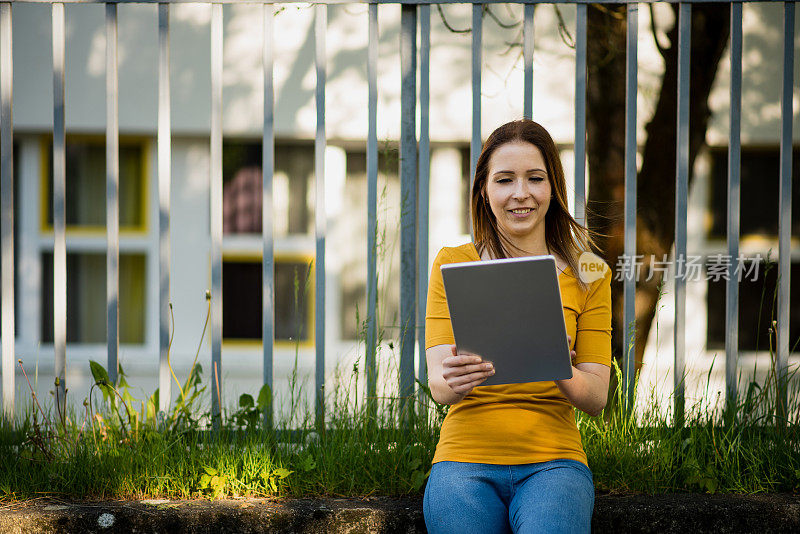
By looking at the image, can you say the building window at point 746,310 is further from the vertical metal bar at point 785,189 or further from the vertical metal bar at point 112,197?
the vertical metal bar at point 112,197

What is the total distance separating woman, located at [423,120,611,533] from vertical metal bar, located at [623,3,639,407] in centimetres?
54

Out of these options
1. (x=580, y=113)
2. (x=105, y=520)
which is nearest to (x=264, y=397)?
(x=105, y=520)

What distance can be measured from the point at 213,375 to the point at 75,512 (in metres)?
0.63

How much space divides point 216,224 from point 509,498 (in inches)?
55.5

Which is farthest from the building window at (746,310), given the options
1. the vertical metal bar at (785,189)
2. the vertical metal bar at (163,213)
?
the vertical metal bar at (163,213)

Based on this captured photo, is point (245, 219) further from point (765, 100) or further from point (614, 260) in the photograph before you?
point (765, 100)

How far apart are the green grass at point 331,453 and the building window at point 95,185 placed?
379cm

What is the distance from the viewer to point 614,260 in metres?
3.80

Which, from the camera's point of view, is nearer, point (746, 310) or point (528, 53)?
point (528, 53)

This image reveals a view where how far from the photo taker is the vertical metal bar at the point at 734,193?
276cm

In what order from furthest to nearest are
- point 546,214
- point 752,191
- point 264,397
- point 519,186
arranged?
point 752,191, point 264,397, point 546,214, point 519,186

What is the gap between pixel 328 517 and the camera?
2395mm

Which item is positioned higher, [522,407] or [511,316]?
[511,316]

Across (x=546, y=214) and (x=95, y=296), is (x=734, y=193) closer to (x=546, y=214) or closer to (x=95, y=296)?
(x=546, y=214)
